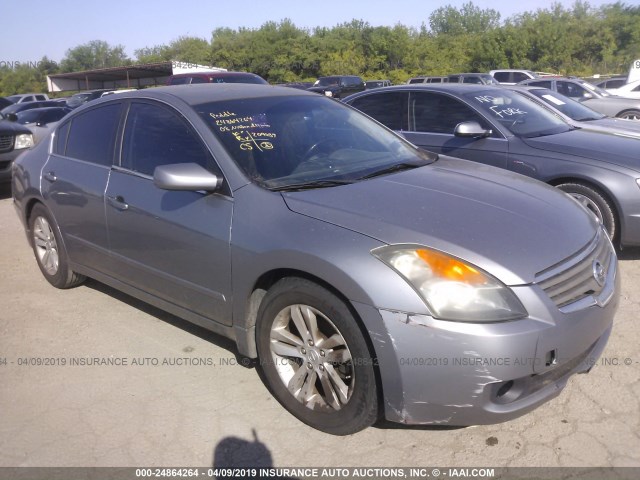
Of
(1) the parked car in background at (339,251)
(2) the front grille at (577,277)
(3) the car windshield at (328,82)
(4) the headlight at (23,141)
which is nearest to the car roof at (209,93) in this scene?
(1) the parked car in background at (339,251)

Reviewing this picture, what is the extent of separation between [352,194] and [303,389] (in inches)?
40.4

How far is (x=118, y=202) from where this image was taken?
3912 millimetres

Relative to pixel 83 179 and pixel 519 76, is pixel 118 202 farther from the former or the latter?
pixel 519 76

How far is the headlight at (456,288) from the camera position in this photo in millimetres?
2561

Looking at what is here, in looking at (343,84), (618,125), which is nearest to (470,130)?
(618,125)

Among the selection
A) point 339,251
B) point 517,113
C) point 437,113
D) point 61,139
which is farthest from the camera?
point 437,113

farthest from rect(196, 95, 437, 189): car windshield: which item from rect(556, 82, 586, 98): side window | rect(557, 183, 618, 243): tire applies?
rect(556, 82, 586, 98): side window

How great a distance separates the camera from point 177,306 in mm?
3689

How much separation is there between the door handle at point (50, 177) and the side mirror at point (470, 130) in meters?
3.54

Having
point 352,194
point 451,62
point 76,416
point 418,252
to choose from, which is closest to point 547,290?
point 418,252

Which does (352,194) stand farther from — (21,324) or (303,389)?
(21,324)

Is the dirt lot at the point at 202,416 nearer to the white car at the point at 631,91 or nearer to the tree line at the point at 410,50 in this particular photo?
the white car at the point at 631,91

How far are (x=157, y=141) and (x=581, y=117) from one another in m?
5.52

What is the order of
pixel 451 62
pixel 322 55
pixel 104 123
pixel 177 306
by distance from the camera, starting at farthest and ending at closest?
pixel 322 55
pixel 451 62
pixel 104 123
pixel 177 306
